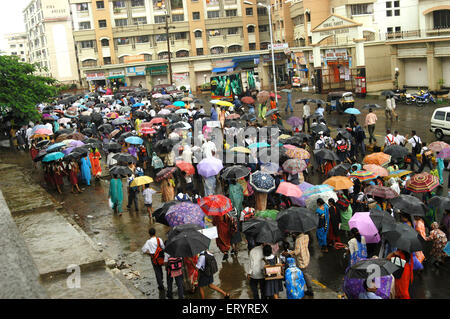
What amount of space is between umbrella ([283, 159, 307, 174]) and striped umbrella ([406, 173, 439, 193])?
107 inches

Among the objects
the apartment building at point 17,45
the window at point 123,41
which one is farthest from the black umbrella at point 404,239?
the apartment building at point 17,45

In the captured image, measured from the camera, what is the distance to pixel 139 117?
1001 inches

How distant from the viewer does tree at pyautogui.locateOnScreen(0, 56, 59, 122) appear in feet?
74.6

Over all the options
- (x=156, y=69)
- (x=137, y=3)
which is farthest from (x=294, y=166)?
(x=137, y=3)

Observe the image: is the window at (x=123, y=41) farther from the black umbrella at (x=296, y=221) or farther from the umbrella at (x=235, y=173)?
the black umbrella at (x=296, y=221)

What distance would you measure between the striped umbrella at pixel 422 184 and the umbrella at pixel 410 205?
50.1 inches

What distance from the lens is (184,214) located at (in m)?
9.44

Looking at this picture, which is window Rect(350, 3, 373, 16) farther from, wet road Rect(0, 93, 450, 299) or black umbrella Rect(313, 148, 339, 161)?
black umbrella Rect(313, 148, 339, 161)

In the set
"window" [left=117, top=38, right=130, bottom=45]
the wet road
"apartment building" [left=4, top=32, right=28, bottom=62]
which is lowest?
the wet road

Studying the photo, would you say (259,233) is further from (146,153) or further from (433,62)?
(433,62)

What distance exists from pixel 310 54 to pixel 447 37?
672 inches

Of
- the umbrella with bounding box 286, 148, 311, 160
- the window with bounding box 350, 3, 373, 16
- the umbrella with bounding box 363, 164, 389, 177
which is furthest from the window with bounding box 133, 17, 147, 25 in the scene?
the umbrella with bounding box 363, 164, 389, 177

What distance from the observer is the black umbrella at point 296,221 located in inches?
345
